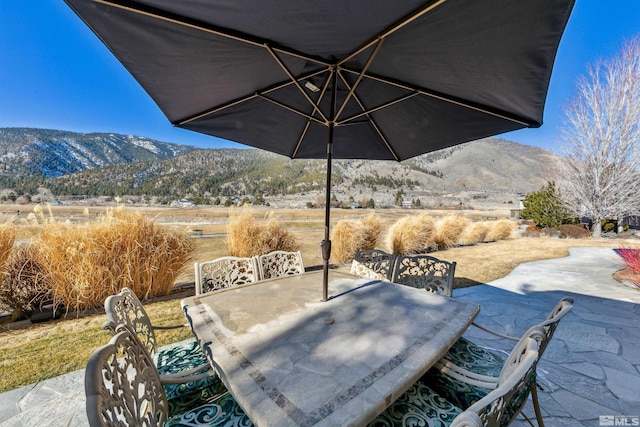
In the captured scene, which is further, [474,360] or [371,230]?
[371,230]

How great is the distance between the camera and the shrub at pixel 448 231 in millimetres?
8141

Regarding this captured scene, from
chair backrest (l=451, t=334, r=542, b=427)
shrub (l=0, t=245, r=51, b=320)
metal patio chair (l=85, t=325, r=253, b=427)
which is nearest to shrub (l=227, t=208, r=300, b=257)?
shrub (l=0, t=245, r=51, b=320)

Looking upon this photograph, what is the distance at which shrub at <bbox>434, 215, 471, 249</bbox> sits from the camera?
8141 mm

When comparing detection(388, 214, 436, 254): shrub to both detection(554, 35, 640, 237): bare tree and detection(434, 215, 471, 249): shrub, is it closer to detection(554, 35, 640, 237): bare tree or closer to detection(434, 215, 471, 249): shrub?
detection(434, 215, 471, 249): shrub

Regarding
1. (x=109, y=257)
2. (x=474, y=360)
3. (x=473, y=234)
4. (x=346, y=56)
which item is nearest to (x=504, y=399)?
(x=474, y=360)

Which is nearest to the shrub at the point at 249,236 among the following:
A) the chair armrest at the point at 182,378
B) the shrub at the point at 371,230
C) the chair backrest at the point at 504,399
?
the shrub at the point at 371,230

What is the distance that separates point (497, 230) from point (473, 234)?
179 centimetres

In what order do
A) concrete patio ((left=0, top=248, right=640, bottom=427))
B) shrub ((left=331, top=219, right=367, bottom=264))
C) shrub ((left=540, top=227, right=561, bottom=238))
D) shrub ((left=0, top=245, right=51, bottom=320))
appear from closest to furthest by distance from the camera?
concrete patio ((left=0, top=248, right=640, bottom=427))
shrub ((left=0, top=245, right=51, bottom=320))
shrub ((left=331, top=219, right=367, bottom=264))
shrub ((left=540, top=227, right=561, bottom=238))

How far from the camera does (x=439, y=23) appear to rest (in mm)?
1213

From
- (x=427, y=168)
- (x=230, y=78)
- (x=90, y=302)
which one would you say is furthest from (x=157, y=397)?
(x=427, y=168)

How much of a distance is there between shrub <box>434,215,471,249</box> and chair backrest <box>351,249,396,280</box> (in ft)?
19.7

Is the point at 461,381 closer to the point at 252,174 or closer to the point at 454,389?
the point at 454,389

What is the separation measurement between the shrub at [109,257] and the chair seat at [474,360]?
3.58m

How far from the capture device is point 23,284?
2.79 metres
